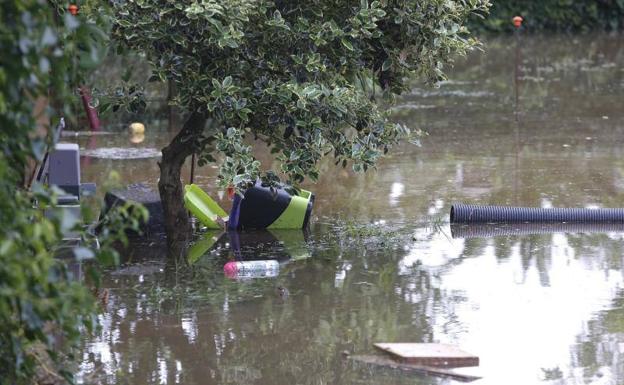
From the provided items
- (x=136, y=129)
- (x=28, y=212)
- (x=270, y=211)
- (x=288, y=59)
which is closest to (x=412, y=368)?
(x=28, y=212)

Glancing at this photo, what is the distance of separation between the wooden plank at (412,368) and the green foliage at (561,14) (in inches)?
730

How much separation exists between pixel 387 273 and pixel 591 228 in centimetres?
193

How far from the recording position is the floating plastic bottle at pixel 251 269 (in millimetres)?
7150

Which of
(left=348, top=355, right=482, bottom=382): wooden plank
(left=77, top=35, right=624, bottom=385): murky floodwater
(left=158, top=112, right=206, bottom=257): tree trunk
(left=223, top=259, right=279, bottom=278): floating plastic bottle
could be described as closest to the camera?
(left=348, top=355, right=482, bottom=382): wooden plank

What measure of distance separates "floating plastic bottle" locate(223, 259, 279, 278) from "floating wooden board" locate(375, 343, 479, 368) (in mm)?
1699

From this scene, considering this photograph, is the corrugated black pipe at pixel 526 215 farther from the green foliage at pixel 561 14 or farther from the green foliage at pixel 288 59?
the green foliage at pixel 561 14

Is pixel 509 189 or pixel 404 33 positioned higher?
pixel 404 33

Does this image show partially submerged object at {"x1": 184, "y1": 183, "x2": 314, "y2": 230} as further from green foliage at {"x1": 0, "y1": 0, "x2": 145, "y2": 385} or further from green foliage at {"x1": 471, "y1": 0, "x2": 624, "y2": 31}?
green foliage at {"x1": 471, "y1": 0, "x2": 624, "y2": 31}

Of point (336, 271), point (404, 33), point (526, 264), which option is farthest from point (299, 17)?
point (526, 264)

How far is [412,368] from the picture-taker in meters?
5.40

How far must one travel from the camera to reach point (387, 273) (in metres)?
7.18

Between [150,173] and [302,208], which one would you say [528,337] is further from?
[150,173]

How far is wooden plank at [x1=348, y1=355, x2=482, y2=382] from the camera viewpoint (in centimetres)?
529

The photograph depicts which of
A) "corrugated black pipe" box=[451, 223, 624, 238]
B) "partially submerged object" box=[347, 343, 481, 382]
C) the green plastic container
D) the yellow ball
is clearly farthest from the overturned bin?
the yellow ball
